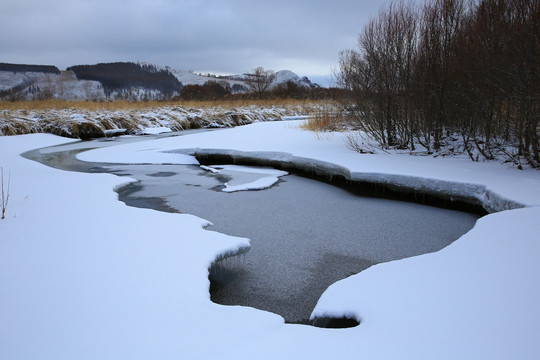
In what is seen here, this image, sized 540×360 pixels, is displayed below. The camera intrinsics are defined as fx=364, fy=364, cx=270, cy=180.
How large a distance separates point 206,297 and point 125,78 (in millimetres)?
90078

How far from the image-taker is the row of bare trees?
13.2ft

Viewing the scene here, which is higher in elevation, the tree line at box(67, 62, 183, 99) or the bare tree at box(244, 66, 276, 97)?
the tree line at box(67, 62, 183, 99)

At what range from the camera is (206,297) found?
1932mm

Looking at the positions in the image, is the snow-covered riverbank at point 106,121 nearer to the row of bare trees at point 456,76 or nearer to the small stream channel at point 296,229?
the small stream channel at point 296,229

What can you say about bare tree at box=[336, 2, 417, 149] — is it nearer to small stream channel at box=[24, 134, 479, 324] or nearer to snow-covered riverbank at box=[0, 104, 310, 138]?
small stream channel at box=[24, 134, 479, 324]

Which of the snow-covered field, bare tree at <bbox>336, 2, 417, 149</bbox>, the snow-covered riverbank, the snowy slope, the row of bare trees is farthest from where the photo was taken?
the snowy slope

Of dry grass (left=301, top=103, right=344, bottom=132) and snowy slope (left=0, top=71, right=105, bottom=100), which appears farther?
snowy slope (left=0, top=71, right=105, bottom=100)

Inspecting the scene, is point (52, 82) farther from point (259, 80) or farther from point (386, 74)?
point (386, 74)

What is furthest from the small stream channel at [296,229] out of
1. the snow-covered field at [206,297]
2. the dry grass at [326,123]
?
the dry grass at [326,123]

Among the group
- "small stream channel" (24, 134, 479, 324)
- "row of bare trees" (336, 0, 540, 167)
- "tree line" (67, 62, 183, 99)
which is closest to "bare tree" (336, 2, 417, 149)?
"row of bare trees" (336, 0, 540, 167)

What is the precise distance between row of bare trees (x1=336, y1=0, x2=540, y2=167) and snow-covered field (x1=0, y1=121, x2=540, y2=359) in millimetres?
1392

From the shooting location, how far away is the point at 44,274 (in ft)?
7.04

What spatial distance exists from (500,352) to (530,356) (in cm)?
10

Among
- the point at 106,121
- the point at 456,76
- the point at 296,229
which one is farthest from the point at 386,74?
the point at 106,121
